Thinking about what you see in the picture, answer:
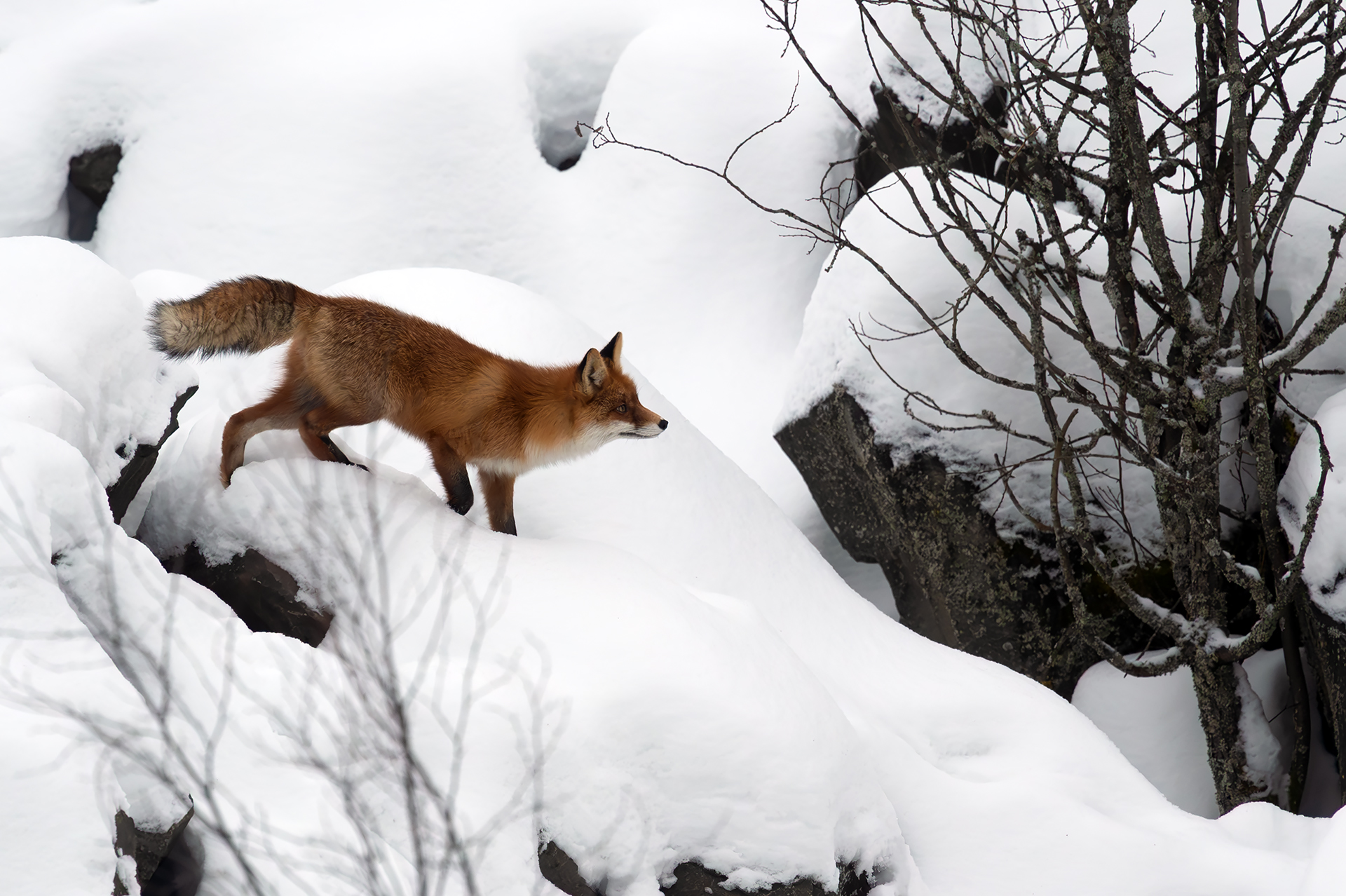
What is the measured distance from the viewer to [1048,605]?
5.21m

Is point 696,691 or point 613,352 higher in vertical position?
point 613,352

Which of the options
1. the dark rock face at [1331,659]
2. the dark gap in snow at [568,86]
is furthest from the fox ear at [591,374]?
the dark gap in snow at [568,86]

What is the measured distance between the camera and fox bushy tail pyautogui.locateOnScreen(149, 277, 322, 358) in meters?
3.62

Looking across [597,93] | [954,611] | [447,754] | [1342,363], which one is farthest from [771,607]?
[597,93]

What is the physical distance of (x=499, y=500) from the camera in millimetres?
4059

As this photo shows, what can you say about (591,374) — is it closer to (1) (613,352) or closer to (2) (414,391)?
(1) (613,352)

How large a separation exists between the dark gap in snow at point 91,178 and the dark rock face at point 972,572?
8178mm

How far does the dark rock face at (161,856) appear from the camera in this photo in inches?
91.7

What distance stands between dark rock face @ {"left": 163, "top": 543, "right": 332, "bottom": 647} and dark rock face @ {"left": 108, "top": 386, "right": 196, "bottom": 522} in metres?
0.34

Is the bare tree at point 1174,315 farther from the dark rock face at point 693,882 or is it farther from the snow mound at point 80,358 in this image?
the snow mound at point 80,358

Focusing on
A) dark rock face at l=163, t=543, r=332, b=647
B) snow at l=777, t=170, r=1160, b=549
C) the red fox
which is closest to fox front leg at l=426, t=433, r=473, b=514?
the red fox

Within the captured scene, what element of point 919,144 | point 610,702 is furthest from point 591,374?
point 919,144

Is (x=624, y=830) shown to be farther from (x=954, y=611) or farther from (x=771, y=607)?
A: (x=954, y=611)

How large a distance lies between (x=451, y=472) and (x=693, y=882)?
71.7 inches
